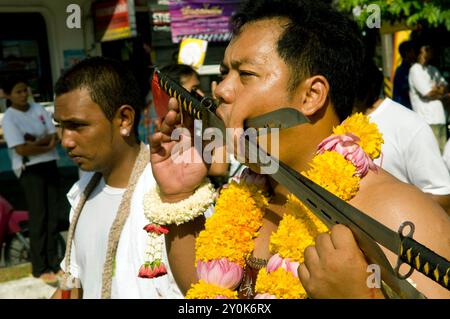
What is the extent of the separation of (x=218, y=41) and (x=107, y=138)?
8121 millimetres

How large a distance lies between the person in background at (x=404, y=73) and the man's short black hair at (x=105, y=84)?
5790 mm

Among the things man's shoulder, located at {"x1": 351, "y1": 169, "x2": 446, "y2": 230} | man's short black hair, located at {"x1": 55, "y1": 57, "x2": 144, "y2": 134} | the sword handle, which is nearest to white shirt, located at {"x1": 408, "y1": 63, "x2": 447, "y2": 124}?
man's short black hair, located at {"x1": 55, "y1": 57, "x2": 144, "y2": 134}

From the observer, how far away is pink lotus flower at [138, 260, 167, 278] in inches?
95.0

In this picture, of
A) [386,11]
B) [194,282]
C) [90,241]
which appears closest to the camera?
[194,282]

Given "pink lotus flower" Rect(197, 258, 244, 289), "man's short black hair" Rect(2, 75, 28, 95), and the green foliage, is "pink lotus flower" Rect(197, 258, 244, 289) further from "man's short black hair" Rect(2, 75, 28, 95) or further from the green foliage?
the green foliage

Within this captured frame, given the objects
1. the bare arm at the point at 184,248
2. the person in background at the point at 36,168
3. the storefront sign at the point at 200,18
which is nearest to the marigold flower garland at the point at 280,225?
the bare arm at the point at 184,248

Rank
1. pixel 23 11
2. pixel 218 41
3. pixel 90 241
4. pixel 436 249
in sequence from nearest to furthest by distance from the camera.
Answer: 1. pixel 436 249
2. pixel 90 241
3. pixel 23 11
4. pixel 218 41

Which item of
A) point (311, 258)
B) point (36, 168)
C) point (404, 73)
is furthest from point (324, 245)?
point (404, 73)

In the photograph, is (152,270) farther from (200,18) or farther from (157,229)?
(200,18)

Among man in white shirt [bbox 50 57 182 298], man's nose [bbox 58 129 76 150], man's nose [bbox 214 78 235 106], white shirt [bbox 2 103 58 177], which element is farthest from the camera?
white shirt [bbox 2 103 58 177]

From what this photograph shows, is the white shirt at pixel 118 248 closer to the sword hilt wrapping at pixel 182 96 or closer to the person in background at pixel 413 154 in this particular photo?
the sword hilt wrapping at pixel 182 96

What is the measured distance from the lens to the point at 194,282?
2240mm
